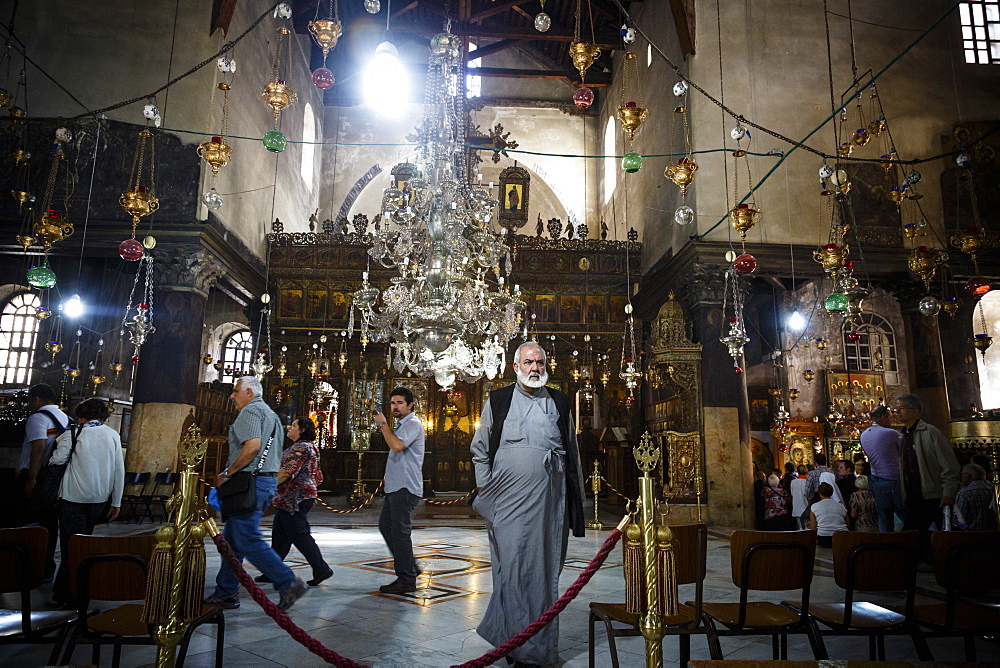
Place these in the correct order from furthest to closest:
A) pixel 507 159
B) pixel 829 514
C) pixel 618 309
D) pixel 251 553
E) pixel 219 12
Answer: pixel 507 159 < pixel 618 309 < pixel 219 12 < pixel 829 514 < pixel 251 553

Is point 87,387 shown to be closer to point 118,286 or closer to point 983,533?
point 118,286

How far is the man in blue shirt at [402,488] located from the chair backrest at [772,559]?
8.16ft

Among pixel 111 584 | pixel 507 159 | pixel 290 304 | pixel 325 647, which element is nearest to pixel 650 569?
pixel 325 647

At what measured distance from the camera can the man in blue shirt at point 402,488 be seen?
4727mm

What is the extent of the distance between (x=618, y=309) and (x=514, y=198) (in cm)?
358

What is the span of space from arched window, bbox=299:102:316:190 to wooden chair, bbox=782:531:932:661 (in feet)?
56.7

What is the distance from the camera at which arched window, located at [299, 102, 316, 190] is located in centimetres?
1803

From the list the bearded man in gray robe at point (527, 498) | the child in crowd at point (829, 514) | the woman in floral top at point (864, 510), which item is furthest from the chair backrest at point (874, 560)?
the woman in floral top at point (864, 510)

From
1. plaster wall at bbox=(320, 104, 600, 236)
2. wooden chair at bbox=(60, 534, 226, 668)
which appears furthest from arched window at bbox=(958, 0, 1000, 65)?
wooden chair at bbox=(60, 534, 226, 668)

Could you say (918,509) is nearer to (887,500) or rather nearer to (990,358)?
(887,500)

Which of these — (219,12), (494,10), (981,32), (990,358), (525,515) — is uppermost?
(494,10)

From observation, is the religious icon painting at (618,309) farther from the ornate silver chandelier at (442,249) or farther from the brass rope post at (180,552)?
the brass rope post at (180,552)

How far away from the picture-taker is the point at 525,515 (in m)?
3.22

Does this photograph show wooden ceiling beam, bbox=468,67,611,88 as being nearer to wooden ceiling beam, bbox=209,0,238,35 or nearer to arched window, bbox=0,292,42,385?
wooden ceiling beam, bbox=209,0,238,35
